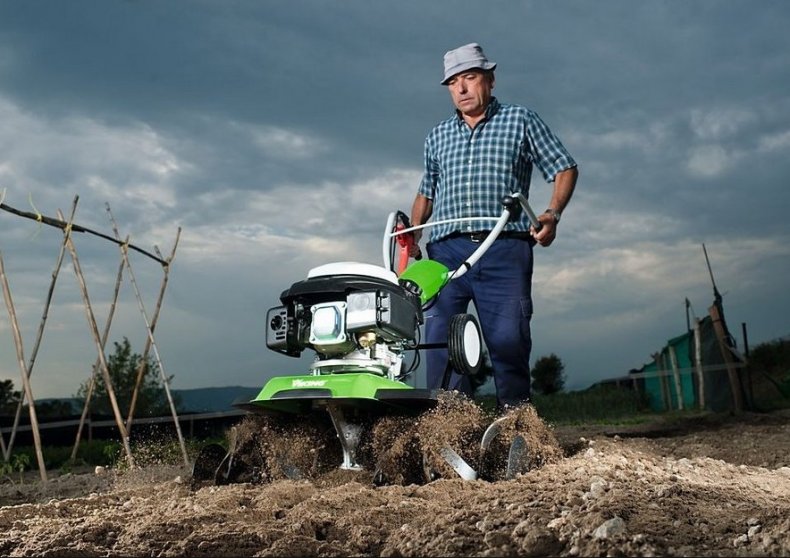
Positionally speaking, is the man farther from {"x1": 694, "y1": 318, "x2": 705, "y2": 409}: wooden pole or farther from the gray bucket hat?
{"x1": 694, "y1": 318, "x2": 705, "y2": 409}: wooden pole

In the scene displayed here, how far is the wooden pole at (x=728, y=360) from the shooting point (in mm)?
12891

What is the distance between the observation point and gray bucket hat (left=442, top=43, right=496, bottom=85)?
5.43m

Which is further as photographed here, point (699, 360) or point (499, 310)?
point (699, 360)

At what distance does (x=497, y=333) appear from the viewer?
5270mm

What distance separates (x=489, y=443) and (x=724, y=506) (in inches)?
43.9

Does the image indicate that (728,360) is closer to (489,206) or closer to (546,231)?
(489,206)

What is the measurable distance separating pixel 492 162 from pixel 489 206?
280mm

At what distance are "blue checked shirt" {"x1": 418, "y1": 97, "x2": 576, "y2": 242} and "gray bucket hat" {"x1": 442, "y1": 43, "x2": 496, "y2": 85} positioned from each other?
33 cm

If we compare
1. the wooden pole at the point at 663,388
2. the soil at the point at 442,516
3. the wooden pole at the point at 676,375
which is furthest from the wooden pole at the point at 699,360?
the soil at the point at 442,516

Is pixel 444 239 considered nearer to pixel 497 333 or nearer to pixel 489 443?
pixel 497 333

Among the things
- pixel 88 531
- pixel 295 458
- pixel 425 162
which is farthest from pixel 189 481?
pixel 425 162

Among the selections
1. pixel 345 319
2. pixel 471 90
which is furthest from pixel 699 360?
pixel 345 319

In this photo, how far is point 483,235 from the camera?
5398mm

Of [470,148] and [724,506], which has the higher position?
[470,148]
